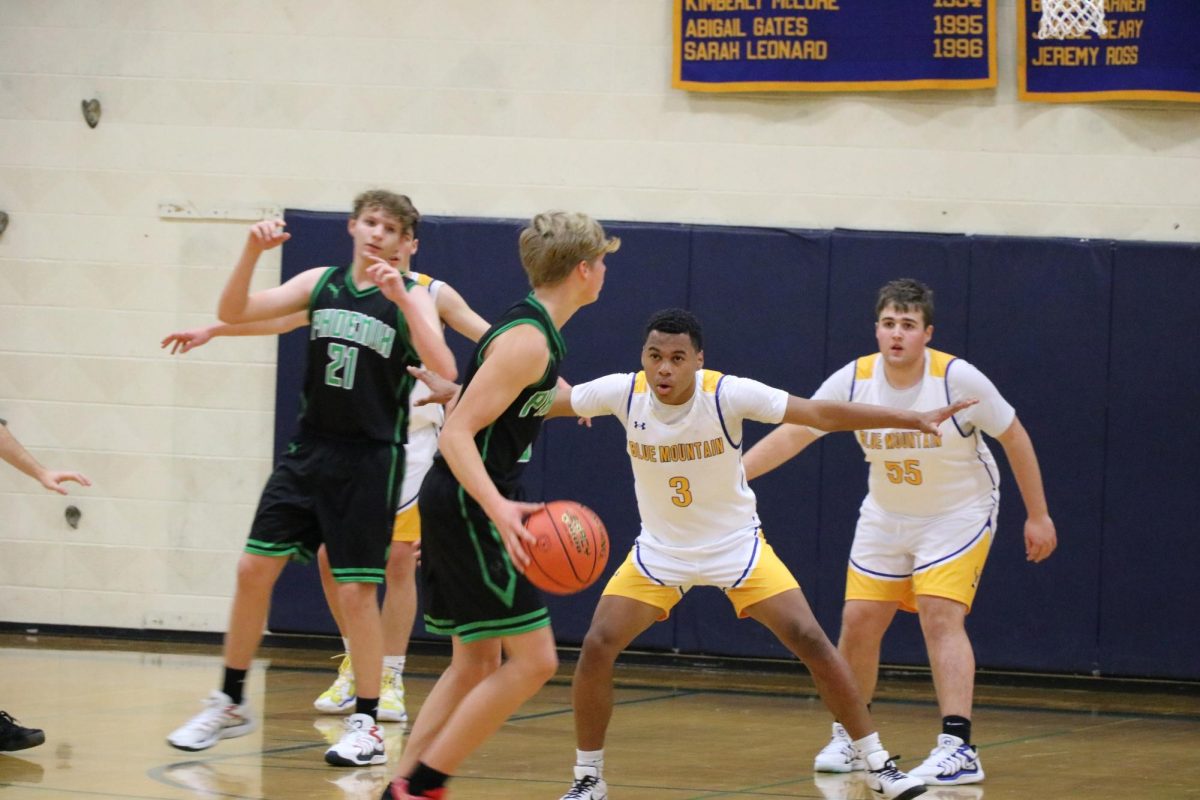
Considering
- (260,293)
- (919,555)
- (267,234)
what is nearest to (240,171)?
(260,293)

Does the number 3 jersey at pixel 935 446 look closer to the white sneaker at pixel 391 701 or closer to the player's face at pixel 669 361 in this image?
the player's face at pixel 669 361

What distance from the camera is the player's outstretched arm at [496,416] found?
3850 millimetres

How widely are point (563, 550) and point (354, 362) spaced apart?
1431mm

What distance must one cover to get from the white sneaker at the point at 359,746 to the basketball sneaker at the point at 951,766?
5.74 ft

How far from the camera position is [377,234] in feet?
17.0

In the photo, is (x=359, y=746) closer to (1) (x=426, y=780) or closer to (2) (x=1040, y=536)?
(1) (x=426, y=780)

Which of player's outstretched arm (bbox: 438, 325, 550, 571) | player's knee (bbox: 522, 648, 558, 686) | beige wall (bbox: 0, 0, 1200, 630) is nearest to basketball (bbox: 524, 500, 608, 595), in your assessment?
player's outstretched arm (bbox: 438, 325, 550, 571)

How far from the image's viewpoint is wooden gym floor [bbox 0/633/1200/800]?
4922mm

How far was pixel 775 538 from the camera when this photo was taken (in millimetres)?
8508

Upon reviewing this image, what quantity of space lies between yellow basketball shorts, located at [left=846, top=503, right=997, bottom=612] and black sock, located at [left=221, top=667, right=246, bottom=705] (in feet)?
6.91

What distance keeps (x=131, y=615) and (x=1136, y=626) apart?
18.2ft

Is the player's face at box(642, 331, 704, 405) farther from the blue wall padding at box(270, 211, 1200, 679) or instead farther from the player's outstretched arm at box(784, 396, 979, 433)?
the blue wall padding at box(270, 211, 1200, 679)

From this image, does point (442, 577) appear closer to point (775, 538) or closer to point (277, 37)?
point (775, 538)

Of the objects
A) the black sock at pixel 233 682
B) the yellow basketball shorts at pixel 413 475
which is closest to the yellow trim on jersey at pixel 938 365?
the yellow basketball shorts at pixel 413 475
